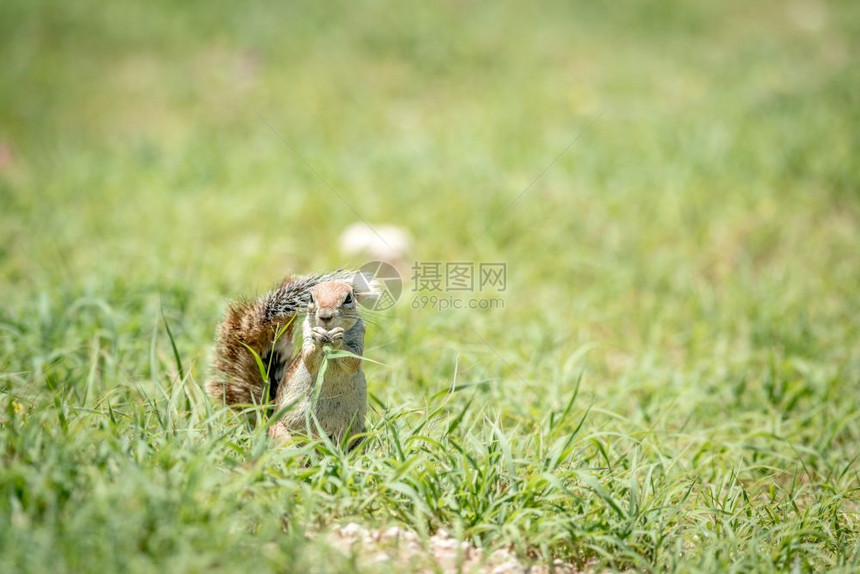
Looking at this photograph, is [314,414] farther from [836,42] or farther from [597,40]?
[836,42]

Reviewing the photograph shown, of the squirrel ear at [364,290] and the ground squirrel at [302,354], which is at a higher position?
the squirrel ear at [364,290]

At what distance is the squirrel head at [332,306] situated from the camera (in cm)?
222

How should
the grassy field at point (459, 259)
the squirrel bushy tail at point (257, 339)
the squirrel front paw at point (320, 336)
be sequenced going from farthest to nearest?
the squirrel bushy tail at point (257, 339), the squirrel front paw at point (320, 336), the grassy field at point (459, 259)

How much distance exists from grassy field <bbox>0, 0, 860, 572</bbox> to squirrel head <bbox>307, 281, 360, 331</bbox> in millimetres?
378

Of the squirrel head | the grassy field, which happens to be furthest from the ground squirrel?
the grassy field

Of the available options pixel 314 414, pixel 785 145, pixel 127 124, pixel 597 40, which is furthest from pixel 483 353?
pixel 597 40

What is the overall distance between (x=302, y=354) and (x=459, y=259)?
290cm

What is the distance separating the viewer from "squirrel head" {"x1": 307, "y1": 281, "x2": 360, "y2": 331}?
222 cm

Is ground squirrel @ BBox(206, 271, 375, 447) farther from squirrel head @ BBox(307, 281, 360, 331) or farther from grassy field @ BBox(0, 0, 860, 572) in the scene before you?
grassy field @ BBox(0, 0, 860, 572)

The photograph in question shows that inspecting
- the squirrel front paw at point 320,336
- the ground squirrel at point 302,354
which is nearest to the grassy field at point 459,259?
the ground squirrel at point 302,354

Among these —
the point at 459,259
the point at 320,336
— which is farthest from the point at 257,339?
the point at 459,259

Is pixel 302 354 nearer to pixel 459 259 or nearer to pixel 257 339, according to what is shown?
pixel 257 339

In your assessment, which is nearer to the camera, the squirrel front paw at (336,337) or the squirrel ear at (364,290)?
the squirrel front paw at (336,337)

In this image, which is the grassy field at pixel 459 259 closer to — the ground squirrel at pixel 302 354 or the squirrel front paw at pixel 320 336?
the ground squirrel at pixel 302 354
